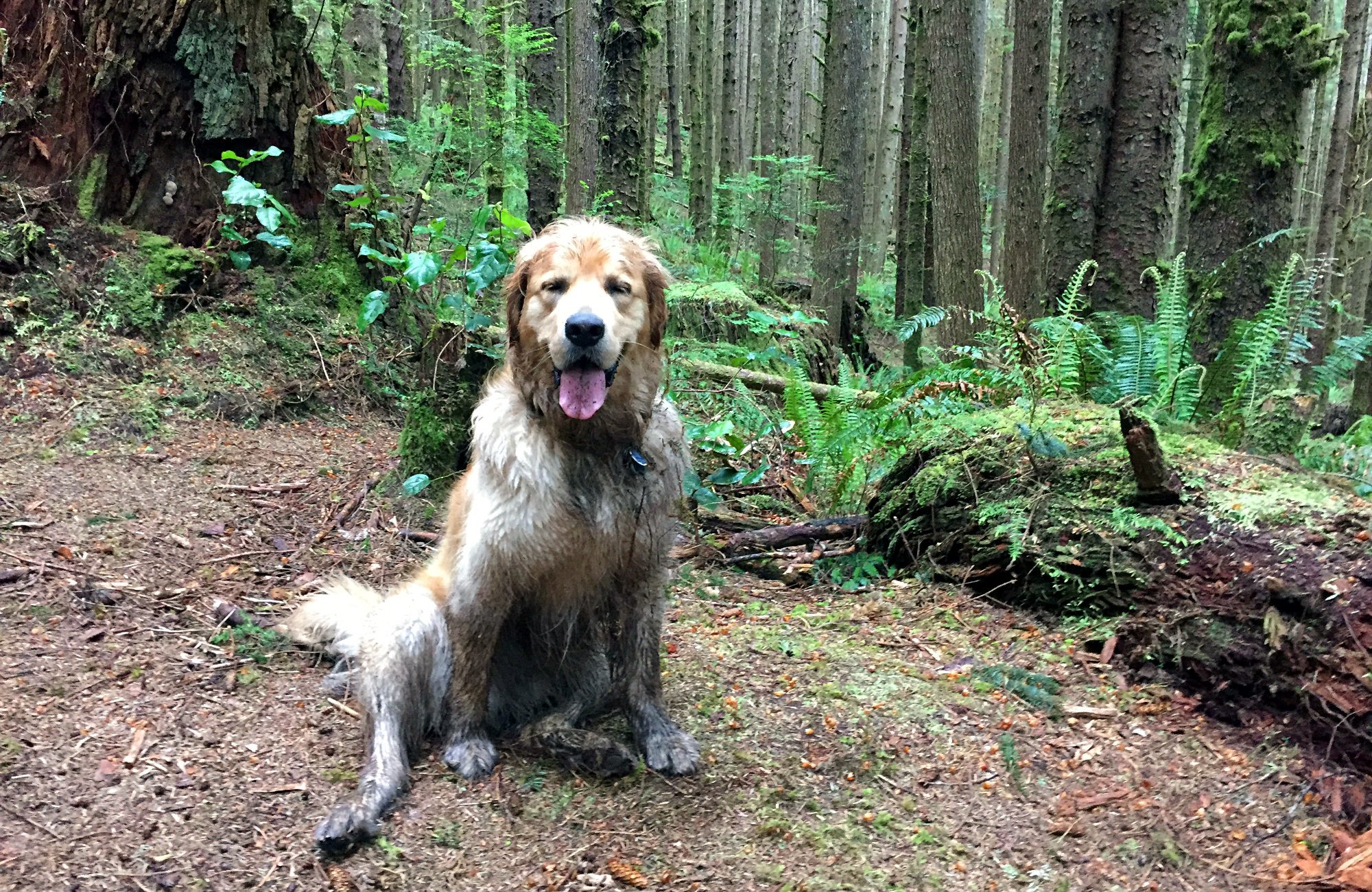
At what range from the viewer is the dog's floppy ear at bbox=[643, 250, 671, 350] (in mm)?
3377

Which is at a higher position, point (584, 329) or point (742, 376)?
point (584, 329)

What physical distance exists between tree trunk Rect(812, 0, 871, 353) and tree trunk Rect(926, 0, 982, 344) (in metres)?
3.71

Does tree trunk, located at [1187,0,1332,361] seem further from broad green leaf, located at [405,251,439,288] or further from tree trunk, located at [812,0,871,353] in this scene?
tree trunk, located at [812,0,871,353]

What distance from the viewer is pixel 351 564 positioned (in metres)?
4.86

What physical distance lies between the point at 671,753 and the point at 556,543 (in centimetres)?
96

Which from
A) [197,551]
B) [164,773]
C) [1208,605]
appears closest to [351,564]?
[197,551]

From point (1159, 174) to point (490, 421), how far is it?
6.56 metres

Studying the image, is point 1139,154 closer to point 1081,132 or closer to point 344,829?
point 1081,132

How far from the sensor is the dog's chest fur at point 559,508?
10.6 feet

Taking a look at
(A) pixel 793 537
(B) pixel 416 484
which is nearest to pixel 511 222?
(B) pixel 416 484

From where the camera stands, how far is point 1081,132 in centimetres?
742

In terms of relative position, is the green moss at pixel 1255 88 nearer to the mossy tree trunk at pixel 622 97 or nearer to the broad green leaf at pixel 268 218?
the mossy tree trunk at pixel 622 97

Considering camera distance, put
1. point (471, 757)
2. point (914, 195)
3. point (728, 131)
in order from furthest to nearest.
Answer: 1. point (728, 131)
2. point (914, 195)
3. point (471, 757)

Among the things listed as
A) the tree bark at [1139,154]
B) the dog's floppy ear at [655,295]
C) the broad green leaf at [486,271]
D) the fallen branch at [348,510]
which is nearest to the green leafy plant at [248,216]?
the broad green leaf at [486,271]
